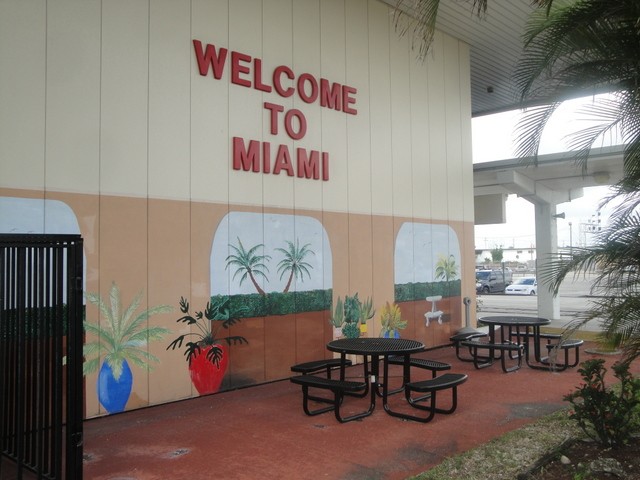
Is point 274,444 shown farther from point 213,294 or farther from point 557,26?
point 557,26

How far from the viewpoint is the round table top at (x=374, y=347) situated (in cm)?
609

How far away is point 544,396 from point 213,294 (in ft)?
14.8

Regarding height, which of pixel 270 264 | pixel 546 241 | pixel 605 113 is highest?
pixel 605 113

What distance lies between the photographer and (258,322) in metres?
7.82

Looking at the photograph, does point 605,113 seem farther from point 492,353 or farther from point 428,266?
point 428,266

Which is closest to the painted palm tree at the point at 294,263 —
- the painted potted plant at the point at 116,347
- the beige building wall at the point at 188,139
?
the beige building wall at the point at 188,139

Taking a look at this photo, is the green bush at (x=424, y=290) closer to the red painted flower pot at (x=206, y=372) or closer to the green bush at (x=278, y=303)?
the green bush at (x=278, y=303)

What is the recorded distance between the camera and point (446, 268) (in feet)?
38.1

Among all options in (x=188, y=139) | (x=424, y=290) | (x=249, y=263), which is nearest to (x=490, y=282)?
(x=424, y=290)

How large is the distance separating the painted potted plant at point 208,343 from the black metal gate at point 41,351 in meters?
3.25

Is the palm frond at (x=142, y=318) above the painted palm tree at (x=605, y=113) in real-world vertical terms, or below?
below

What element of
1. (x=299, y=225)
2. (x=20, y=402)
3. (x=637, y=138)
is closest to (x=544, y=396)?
(x=637, y=138)

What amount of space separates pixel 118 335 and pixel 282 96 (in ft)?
14.1

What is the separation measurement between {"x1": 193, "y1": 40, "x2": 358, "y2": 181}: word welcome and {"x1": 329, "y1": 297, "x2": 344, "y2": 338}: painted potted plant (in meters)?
2.12
